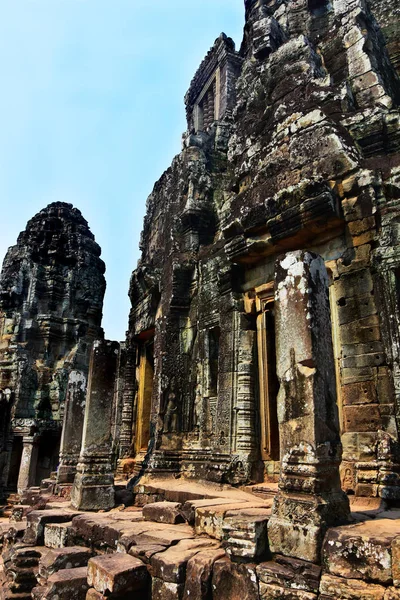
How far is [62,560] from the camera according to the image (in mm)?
5449

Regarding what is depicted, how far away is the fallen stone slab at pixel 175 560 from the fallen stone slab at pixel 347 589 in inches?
51.8

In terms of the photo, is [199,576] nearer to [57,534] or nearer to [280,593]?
[280,593]

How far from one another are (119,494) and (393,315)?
5759 millimetres

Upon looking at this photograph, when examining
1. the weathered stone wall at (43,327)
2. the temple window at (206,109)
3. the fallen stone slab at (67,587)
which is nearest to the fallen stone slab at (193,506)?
the fallen stone slab at (67,587)

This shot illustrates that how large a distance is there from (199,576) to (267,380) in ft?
13.8

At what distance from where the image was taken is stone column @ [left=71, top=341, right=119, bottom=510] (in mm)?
7812

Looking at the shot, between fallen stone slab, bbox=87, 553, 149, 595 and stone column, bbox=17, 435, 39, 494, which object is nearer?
fallen stone slab, bbox=87, 553, 149, 595

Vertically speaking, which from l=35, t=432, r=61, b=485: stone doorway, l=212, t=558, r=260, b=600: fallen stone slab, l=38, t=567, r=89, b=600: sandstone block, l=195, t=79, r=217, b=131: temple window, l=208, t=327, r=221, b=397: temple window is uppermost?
l=195, t=79, r=217, b=131: temple window

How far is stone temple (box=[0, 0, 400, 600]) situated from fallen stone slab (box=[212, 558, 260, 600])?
2 cm

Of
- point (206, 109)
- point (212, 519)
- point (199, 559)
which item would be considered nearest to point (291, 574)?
point (199, 559)

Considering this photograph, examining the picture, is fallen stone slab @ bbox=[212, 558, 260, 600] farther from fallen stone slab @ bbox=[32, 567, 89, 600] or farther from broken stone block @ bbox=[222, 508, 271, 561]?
fallen stone slab @ bbox=[32, 567, 89, 600]

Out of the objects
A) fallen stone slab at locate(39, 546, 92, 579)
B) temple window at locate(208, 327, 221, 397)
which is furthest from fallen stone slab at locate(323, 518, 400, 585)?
temple window at locate(208, 327, 221, 397)

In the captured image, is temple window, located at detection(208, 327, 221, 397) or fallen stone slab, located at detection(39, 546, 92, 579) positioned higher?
temple window, located at detection(208, 327, 221, 397)

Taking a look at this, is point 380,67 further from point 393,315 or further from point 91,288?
point 91,288
